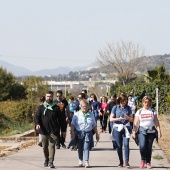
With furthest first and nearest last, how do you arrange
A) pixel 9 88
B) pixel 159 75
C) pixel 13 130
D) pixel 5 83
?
pixel 5 83 < pixel 9 88 < pixel 159 75 < pixel 13 130

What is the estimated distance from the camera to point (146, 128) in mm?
13688

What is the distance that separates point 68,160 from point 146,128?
2590mm

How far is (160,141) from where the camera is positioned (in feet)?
73.2

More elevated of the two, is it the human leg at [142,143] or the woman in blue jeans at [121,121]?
the woman in blue jeans at [121,121]

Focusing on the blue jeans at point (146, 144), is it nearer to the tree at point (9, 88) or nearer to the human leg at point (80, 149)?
the human leg at point (80, 149)

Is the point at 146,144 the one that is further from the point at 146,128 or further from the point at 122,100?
the point at 122,100

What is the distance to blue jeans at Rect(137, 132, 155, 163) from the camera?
13.7m

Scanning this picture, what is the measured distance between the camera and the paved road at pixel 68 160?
13945 mm

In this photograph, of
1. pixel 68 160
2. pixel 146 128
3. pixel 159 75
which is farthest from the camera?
pixel 159 75

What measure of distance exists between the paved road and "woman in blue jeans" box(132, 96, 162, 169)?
368 mm

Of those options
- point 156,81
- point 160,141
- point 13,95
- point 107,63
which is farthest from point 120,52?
point 160,141

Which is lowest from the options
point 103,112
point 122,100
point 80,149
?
point 80,149

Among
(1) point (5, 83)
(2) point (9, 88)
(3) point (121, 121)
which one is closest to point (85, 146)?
(3) point (121, 121)

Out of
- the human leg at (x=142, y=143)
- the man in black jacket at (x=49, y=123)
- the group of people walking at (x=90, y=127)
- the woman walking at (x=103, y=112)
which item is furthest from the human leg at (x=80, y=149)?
the woman walking at (x=103, y=112)
